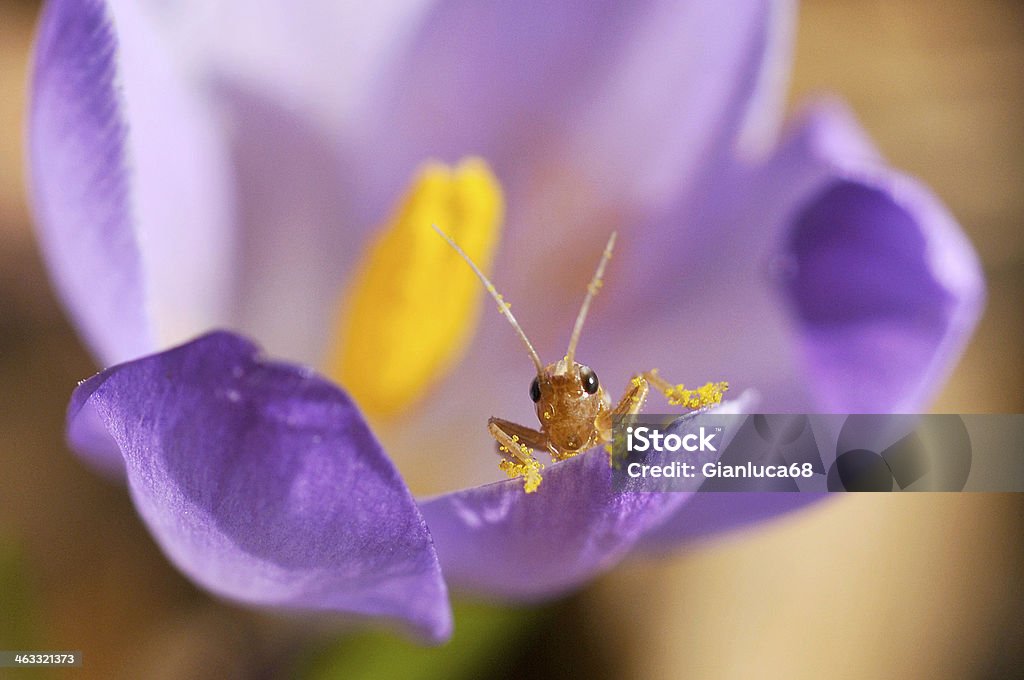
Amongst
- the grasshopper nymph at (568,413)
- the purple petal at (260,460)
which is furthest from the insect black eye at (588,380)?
the purple petal at (260,460)

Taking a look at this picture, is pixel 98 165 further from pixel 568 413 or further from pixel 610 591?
pixel 610 591

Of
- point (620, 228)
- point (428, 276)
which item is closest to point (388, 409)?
point (428, 276)

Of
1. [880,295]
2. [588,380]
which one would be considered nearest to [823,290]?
[880,295]

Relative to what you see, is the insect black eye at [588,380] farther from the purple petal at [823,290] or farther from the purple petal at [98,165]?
the purple petal at [98,165]

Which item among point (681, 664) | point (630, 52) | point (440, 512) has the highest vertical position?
point (630, 52)

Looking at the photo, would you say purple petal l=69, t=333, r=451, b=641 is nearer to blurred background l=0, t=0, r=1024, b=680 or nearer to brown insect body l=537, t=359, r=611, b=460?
brown insect body l=537, t=359, r=611, b=460

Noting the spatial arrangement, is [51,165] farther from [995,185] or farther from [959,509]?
[995,185]
